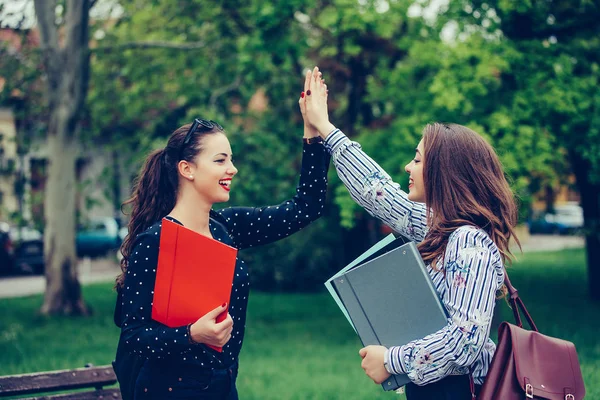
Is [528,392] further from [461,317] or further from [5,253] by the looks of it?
[5,253]

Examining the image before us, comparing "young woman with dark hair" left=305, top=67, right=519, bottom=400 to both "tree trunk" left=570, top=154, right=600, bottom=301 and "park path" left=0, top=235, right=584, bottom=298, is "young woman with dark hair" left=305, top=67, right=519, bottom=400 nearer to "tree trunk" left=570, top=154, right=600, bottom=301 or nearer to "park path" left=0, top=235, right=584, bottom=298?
"tree trunk" left=570, top=154, right=600, bottom=301

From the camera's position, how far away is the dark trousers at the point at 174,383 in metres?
2.50

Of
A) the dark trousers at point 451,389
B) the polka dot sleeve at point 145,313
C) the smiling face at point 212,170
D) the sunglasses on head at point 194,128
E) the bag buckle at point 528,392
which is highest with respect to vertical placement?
the sunglasses on head at point 194,128

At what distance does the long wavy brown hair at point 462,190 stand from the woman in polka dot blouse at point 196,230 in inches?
21.5

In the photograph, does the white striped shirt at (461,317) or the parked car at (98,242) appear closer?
the white striped shirt at (461,317)

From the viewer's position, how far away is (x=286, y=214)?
2.85m

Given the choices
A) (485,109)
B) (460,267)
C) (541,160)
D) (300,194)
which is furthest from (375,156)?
(460,267)

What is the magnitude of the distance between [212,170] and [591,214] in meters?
11.1

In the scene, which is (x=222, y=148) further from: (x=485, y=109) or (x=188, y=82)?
(x=188, y=82)

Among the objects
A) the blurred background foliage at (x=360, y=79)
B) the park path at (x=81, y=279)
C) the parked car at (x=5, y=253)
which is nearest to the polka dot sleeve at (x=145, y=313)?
the blurred background foliage at (x=360, y=79)

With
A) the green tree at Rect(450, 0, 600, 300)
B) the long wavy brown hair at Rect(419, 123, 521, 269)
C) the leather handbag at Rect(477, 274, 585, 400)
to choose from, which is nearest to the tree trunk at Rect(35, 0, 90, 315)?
the green tree at Rect(450, 0, 600, 300)

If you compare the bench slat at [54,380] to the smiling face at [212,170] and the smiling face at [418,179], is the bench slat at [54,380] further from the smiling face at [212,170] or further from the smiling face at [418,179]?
the smiling face at [418,179]

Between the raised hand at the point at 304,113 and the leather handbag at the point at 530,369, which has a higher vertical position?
the raised hand at the point at 304,113

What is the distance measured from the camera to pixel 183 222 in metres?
2.63
